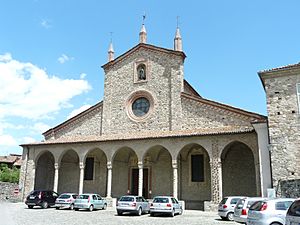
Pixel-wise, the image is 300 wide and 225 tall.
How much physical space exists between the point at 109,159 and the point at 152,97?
5.83 metres

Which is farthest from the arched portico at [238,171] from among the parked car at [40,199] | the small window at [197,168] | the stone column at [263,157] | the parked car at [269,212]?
the parked car at [40,199]

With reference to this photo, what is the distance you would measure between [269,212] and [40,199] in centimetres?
1585

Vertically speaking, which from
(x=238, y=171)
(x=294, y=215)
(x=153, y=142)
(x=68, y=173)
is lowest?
(x=294, y=215)

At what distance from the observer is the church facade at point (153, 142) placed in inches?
798

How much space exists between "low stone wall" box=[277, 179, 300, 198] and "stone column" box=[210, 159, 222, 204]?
12.4ft

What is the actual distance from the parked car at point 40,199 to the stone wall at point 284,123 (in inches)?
564

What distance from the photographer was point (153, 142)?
2141 centimetres

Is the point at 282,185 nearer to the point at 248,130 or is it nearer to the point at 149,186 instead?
the point at 248,130

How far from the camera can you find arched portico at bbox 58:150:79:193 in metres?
26.7

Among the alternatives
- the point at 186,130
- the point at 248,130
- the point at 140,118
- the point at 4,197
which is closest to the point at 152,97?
the point at 140,118

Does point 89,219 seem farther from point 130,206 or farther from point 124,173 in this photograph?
point 124,173

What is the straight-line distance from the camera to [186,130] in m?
22.1

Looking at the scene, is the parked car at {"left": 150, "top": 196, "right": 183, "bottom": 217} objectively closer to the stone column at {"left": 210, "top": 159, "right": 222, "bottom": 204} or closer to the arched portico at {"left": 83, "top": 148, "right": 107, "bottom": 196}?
the stone column at {"left": 210, "top": 159, "right": 222, "bottom": 204}

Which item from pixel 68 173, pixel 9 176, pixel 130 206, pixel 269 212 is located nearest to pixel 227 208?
pixel 130 206
